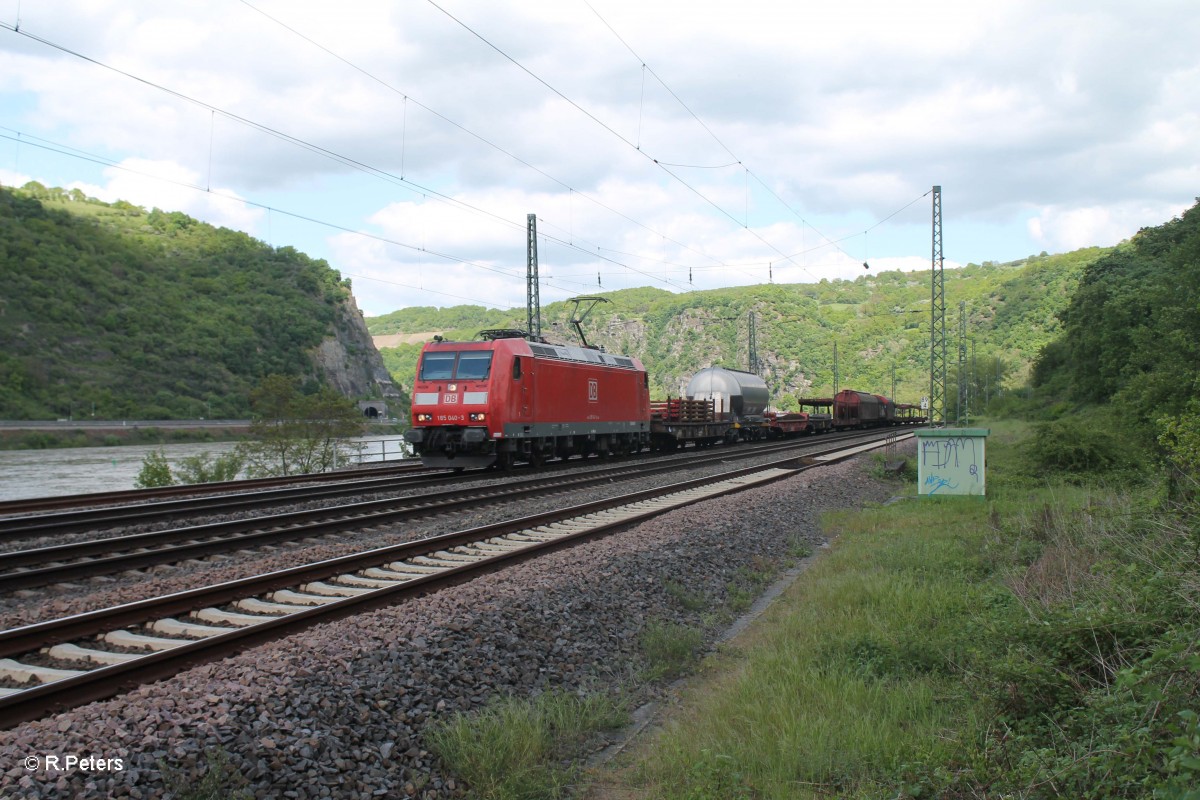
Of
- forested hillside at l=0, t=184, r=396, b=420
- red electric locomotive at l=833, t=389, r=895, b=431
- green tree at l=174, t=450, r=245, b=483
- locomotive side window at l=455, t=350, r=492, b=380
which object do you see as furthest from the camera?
forested hillside at l=0, t=184, r=396, b=420

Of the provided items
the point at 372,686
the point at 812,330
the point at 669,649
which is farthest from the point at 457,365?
the point at 812,330

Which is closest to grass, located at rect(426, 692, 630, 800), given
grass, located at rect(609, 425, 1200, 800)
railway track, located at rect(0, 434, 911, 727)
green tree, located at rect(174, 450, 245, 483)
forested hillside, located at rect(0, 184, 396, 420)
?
grass, located at rect(609, 425, 1200, 800)

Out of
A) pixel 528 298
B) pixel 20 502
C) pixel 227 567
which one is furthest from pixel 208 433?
pixel 227 567

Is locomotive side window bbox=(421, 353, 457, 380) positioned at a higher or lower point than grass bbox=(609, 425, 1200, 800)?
higher

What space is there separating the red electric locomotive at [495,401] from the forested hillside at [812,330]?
6880 centimetres

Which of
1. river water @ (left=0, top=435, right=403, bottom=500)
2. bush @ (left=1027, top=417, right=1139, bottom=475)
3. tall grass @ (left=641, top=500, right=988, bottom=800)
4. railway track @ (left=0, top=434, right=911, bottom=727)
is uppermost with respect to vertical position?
bush @ (left=1027, top=417, right=1139, bottom=475)

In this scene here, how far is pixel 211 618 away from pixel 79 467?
3796 centimetres

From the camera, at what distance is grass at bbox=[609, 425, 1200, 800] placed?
362cm

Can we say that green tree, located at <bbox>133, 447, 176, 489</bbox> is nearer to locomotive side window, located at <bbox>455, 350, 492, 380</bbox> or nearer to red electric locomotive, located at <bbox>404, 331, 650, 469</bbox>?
red electric locomotive, located at <bbox>404, 331, 650, 469</bbox>

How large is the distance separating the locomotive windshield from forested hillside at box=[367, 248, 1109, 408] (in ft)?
229

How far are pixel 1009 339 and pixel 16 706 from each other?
11498 cm

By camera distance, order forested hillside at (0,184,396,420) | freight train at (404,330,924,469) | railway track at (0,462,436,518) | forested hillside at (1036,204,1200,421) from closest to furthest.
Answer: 1. railway track at (0,462,436,518)
2. forested hillside at (1036,204,1200,421)
3. freight train at (404,330,924,469)
4. forested hillside at (0,184,396,420)

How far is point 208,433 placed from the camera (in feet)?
193

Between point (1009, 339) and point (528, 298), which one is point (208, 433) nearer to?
point (528, 298)
